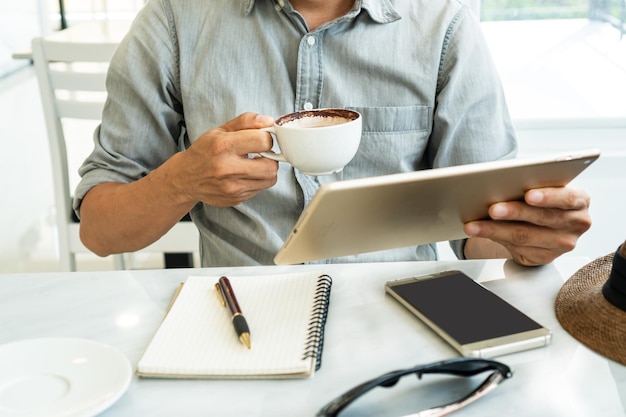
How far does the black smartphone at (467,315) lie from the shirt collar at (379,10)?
1.51 ft

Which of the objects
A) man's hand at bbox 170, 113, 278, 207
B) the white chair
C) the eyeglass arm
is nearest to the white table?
the eyeglass arm

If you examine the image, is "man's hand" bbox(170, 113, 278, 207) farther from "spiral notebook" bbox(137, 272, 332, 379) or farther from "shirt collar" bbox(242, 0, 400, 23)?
"shirt collar" bbox(242, 0, 400, 23)

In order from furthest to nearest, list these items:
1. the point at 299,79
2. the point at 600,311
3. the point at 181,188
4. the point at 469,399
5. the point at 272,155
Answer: the point at 299,79, the point at 181,188, the point at 272,155, the point at 600,311, the point at 469,399

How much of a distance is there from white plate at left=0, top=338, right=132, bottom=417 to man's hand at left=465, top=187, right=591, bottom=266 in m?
0.47

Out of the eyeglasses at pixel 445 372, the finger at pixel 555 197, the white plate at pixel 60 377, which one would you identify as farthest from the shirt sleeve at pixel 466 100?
the white plate at pixel 60 377

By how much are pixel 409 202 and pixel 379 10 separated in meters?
0.49

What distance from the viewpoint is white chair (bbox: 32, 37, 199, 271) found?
5.95ft

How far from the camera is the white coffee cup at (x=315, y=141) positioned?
884mm

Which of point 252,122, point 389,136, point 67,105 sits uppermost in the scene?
point 252,122

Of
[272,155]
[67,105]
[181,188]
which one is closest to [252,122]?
[272,155]

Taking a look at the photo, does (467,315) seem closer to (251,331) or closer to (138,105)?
(251,331)

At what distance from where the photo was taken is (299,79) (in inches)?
47.8

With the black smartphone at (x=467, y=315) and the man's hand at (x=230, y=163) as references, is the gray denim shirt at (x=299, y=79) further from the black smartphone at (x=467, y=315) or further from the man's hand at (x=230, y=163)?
the black smartphone at (x=467, y=315)

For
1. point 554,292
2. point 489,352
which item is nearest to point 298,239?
point 489,352
